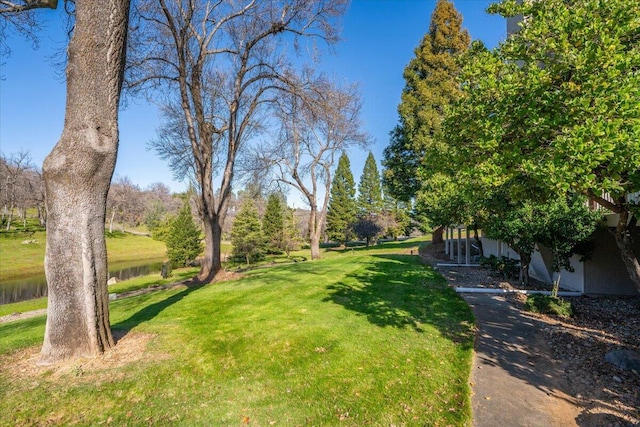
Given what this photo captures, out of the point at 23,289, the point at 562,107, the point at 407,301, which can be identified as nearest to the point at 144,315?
the point at 407,301

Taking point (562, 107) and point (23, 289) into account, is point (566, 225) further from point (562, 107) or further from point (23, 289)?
point (23, 289)

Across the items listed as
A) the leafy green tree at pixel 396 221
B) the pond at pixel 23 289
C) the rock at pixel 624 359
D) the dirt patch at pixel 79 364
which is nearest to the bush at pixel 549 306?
the rock at pixel 624 359

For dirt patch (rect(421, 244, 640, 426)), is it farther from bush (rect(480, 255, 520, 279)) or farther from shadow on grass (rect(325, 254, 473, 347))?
bush (rect(480, 255, 520, 279))

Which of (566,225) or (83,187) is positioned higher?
(83,187)

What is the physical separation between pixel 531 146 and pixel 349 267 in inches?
375

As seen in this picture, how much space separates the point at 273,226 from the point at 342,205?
1225 cm

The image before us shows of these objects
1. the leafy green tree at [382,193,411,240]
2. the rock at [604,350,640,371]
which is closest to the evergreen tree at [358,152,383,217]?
the leafy green tree at [382,193,411,240]

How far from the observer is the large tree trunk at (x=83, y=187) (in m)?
3.62

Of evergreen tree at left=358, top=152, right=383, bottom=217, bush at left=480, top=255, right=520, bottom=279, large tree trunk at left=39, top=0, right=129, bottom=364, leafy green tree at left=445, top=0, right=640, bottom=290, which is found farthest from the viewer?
evergreen tree at left=358, top=152, right=383, bottom=217

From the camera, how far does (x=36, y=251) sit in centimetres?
3117

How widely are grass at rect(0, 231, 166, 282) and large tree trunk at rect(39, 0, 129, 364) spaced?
27.1m

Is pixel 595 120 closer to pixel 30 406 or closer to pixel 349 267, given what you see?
pixel 30 406

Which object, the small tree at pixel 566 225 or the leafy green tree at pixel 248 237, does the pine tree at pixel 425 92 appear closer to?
the small tree at pixel 566 225

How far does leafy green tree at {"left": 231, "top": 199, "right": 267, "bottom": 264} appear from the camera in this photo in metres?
27.7
